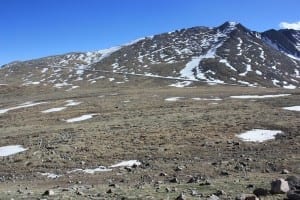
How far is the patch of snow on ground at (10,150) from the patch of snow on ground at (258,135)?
639 inches

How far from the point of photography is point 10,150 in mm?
34906

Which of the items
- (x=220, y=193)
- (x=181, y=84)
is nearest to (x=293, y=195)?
(x=220, y=193)

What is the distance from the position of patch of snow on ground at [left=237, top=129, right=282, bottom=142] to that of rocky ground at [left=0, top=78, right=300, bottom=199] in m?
0.76

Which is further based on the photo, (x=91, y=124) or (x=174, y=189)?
(x=91, y=124)

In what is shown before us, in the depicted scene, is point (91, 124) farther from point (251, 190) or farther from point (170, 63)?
point (170, 63)

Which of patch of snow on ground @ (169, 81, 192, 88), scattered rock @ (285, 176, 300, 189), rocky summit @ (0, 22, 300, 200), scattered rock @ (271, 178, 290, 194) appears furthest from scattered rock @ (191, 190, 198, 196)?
patch of snow on ground @ (169, 81, 192, 88)

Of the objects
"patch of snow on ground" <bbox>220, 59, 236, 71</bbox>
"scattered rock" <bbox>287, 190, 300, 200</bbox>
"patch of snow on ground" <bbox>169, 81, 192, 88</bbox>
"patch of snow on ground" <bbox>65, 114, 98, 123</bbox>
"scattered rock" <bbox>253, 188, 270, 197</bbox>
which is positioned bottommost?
"scattered rock" <bbox>253, 188, 270, 197</bbox>

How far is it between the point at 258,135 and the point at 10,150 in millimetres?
18288

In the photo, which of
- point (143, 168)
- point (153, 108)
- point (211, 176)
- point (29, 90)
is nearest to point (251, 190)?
point (211, 176)

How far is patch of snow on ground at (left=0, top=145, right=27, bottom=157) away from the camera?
111 feet

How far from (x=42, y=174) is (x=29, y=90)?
309 feet

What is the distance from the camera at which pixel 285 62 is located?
18588 cm

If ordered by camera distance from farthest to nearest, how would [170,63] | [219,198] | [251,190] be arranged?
[170,63]
[251,190]
[219,198]

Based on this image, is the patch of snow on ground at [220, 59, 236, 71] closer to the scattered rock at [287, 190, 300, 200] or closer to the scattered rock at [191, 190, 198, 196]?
the scattered rock at [191, 190, 198, 196]
